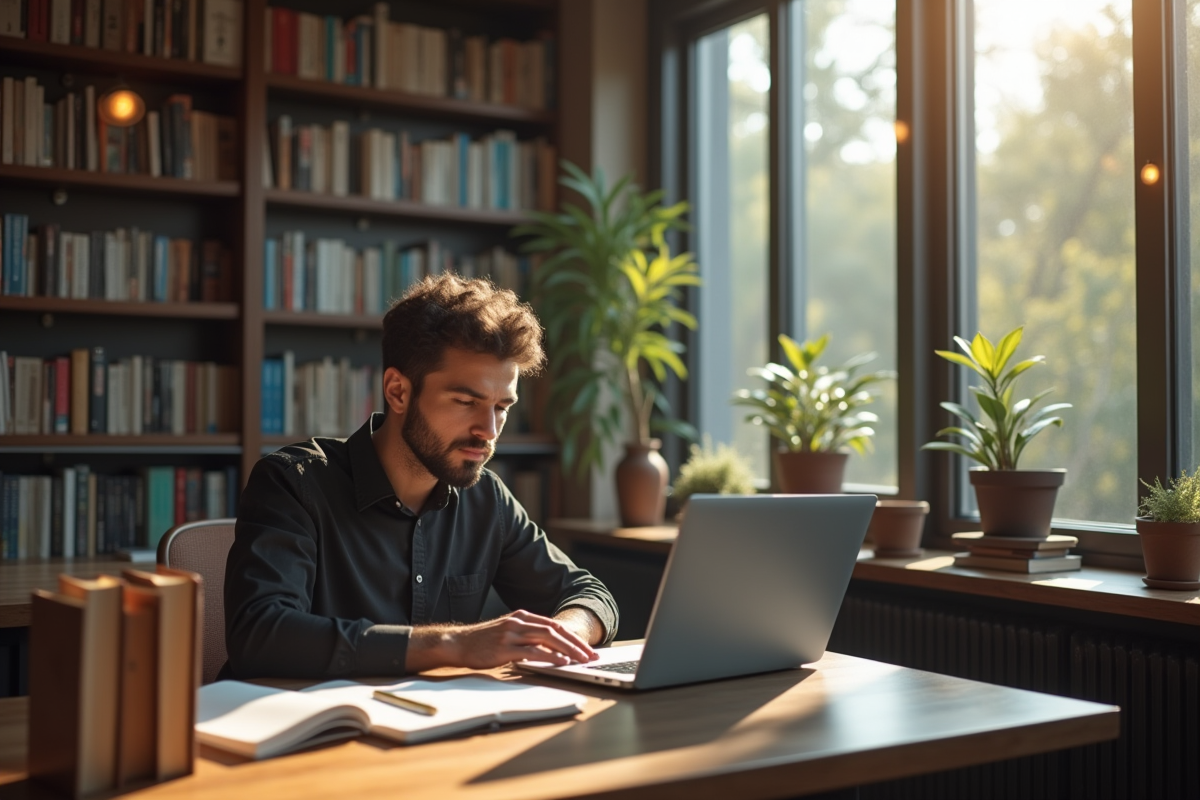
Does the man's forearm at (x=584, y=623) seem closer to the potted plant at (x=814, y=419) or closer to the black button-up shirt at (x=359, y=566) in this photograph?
the black button-up shirt at (x=359, y=566)

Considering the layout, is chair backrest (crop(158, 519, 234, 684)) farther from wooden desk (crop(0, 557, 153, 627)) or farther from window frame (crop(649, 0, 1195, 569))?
window frame (crop(649, 0, 1195, 569))

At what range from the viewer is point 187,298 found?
148 inches

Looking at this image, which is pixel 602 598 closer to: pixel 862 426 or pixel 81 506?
pixel 862 426

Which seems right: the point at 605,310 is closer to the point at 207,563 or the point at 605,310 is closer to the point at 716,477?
the point at 716,477

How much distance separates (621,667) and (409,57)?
2.87 meters

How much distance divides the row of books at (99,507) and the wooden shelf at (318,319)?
52 centimetres

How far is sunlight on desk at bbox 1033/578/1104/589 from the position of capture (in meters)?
2.33

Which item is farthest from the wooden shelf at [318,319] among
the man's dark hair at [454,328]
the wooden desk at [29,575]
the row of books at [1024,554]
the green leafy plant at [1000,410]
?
the row of books at [1024,554]

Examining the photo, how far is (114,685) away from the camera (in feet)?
Result: 3.84

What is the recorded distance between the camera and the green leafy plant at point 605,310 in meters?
3.78

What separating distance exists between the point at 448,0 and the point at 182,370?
5.22 ft

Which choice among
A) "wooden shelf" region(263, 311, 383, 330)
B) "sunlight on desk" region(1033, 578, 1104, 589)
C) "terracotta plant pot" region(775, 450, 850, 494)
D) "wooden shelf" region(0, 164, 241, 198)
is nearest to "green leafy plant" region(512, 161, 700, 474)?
"wooden shelf" region(263, 311, 383, 330)

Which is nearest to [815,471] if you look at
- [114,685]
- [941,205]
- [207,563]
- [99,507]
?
[941,205]

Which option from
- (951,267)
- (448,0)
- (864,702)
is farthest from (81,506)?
(864,702)
